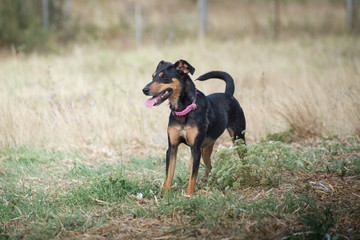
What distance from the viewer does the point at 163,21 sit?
64.8ft

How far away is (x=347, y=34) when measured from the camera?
1639cm

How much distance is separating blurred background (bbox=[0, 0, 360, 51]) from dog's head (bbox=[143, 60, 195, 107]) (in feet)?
35.2

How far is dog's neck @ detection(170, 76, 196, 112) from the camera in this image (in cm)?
406

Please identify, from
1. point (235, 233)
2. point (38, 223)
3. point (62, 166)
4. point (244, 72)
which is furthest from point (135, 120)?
point (244, 72)

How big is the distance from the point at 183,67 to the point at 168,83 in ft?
0.78

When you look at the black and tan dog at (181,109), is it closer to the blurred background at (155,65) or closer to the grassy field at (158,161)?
the grassy field at (158,161)

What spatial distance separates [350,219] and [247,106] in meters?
4.05

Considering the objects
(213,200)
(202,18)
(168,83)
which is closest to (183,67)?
(168,83)

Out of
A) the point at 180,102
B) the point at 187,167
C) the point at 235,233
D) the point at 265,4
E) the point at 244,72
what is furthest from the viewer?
the point at 265,4

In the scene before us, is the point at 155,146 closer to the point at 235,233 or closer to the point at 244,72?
the point at 235,233

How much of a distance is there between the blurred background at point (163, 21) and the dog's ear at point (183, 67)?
10.7m

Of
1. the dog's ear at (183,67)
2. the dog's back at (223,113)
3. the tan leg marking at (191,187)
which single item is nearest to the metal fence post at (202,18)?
the dog's back at (223,113)

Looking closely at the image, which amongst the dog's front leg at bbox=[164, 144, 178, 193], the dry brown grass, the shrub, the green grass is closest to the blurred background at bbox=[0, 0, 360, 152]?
the dry brown grass

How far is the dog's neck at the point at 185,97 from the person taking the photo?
13.3 ft
